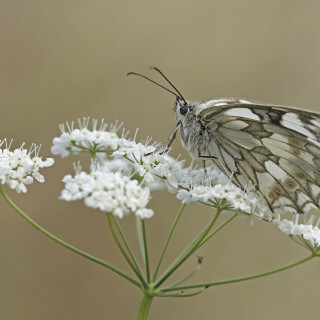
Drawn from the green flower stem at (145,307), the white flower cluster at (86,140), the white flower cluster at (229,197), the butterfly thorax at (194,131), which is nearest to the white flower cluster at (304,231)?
the white flower cluster at (229,197)

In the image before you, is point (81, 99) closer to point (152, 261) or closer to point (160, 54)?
point (160, 54)

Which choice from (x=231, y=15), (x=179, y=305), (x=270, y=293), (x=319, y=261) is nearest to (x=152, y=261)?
(x=179, y=305)

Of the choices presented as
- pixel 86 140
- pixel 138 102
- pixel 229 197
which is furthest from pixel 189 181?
pixel 138 102

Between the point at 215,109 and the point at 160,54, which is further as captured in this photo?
the point at 160,54

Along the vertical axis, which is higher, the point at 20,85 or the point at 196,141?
the point at 20,85

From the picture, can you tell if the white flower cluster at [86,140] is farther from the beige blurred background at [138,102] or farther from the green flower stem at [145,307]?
the beige blurred background at [138,102]

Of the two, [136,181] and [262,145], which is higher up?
[262,145]

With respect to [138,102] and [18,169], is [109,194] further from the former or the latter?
[138,102]
